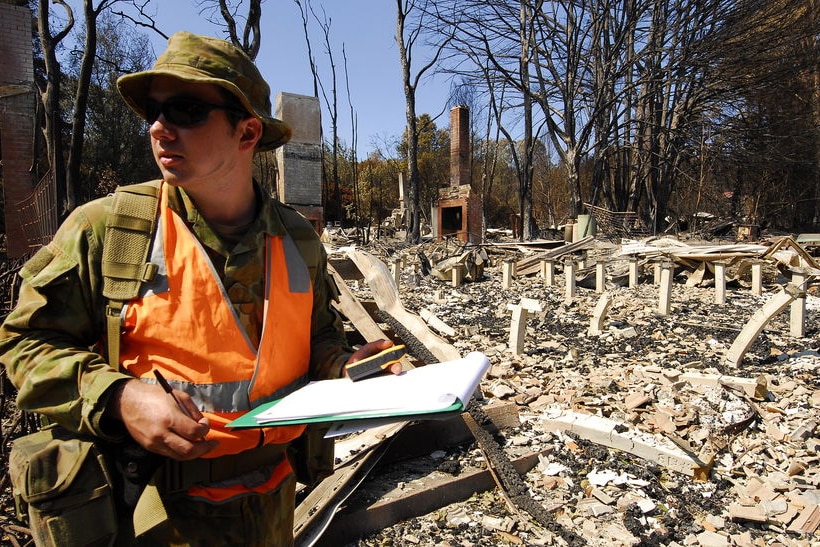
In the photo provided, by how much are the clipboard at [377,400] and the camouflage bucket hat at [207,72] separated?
769 mm

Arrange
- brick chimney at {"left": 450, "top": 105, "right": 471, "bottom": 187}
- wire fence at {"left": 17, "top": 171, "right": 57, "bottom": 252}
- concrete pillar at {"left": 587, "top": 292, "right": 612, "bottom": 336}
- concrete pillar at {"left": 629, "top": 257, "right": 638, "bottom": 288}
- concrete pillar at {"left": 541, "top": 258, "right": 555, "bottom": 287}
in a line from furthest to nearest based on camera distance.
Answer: brick chimney at {"left": 450, "top": 105, "right": 471, "bottom": 187}
concrete pillar at {"left": 541, "top": 258, "right": 555, "bottom": 287}
concrete pillar at {"left": 629, "top": 257, "right": 638, "bottom": 288}
wire fence at {"left": 17, "top": 171, "right": 57, "bottom": 252}
concrete pillar at {"left": 587, "top": 292, "right": 612, "bottom": 336}

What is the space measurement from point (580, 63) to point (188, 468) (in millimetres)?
22046

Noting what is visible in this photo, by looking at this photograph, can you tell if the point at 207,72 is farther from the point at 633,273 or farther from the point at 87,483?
the point at 633,273

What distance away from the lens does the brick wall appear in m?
10.3

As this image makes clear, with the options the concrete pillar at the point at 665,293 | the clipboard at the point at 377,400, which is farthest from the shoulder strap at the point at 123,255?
the concrete pillar at the point at 665,293

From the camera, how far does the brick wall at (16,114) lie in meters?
10.3

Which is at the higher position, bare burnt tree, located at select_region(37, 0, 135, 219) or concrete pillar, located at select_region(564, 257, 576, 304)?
bare burnt tree, located at select_region(37, 0, 135, 219)

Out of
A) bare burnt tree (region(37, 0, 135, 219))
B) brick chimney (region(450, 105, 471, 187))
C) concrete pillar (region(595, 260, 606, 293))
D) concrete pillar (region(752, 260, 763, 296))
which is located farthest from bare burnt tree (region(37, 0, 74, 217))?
brick chimney (region(450, 105, 471, 187))

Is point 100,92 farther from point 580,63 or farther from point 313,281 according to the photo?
point 313,281

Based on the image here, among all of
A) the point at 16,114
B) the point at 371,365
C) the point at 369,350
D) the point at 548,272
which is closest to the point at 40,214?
the point at 16,114

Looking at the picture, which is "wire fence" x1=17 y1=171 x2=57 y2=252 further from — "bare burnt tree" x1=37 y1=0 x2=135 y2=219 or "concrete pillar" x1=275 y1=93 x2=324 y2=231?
"concrete pillar" x1=275 y1=93 x2=324 y2=231

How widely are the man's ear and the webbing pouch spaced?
865 millimetres

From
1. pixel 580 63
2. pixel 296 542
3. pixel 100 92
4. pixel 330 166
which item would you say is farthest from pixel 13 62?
pixel 330 166

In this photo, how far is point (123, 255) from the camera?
1240 mm
